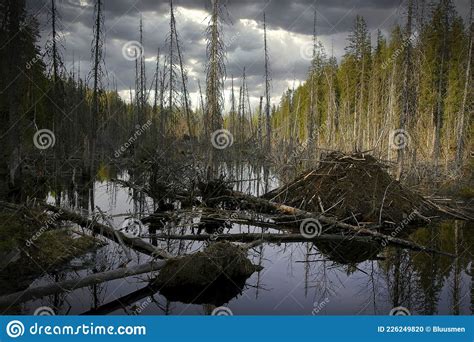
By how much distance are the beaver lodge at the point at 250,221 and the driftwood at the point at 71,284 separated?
0.05 feet

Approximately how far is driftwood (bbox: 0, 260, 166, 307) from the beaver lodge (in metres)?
0.01

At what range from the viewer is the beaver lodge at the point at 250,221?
23.2 ft

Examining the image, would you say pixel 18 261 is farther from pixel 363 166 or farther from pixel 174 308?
pixel 363 166

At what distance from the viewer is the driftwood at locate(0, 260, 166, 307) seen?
19.3ft

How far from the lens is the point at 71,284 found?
6355 millimetres

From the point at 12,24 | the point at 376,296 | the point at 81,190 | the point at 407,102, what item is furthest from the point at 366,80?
the point at 376,296

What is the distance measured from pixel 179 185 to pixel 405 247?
8625mm

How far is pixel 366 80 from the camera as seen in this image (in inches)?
1711
